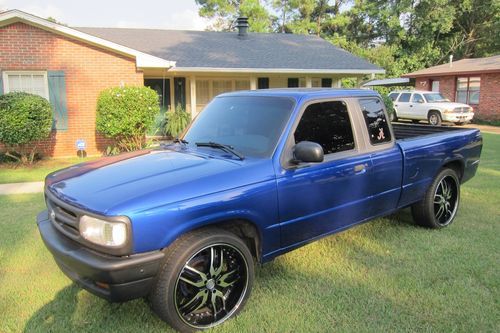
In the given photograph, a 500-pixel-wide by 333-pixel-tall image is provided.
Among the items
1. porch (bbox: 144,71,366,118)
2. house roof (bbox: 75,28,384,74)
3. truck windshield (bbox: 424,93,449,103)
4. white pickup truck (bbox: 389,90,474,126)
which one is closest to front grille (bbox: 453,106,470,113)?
white pickup truck (bbox: 389,90,474,126)

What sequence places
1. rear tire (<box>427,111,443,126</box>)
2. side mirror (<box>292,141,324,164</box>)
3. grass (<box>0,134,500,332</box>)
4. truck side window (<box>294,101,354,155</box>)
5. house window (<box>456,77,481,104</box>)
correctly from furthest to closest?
house window (<box>456,77,481,104</box>)
rear tire (<box>427,111,443,126</box>)
truck side window (<box>294,101,354,155</box>)
side mirror (<box>292,141,324,164</box>)
grass (<box>0,134,500,332</box>)

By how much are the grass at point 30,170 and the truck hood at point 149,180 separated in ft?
19.8

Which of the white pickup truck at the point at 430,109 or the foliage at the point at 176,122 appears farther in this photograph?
the white pickup truck at the point at 430,109

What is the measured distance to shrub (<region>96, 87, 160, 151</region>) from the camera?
1130cm

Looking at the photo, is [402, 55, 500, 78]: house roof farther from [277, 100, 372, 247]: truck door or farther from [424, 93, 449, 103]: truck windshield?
[277, 100, 372, 247]: truck door

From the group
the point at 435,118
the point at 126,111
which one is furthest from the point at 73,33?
the point at 435,118

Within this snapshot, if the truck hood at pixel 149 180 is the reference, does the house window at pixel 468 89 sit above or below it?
above

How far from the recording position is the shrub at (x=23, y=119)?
9.88 meters

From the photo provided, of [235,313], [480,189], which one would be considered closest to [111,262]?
[235,313]

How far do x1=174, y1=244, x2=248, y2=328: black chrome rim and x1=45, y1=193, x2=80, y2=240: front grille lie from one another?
836 millimetres

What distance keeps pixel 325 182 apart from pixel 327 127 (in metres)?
0.56

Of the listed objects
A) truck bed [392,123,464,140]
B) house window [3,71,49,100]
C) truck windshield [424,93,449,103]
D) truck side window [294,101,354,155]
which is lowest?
truck bed [392,123,464,140]

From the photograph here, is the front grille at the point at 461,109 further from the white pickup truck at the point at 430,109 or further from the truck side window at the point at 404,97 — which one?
the truck side window at the point at 404,97

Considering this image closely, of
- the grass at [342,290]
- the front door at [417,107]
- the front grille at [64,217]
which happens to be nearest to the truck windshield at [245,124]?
the grass at [342,290]
